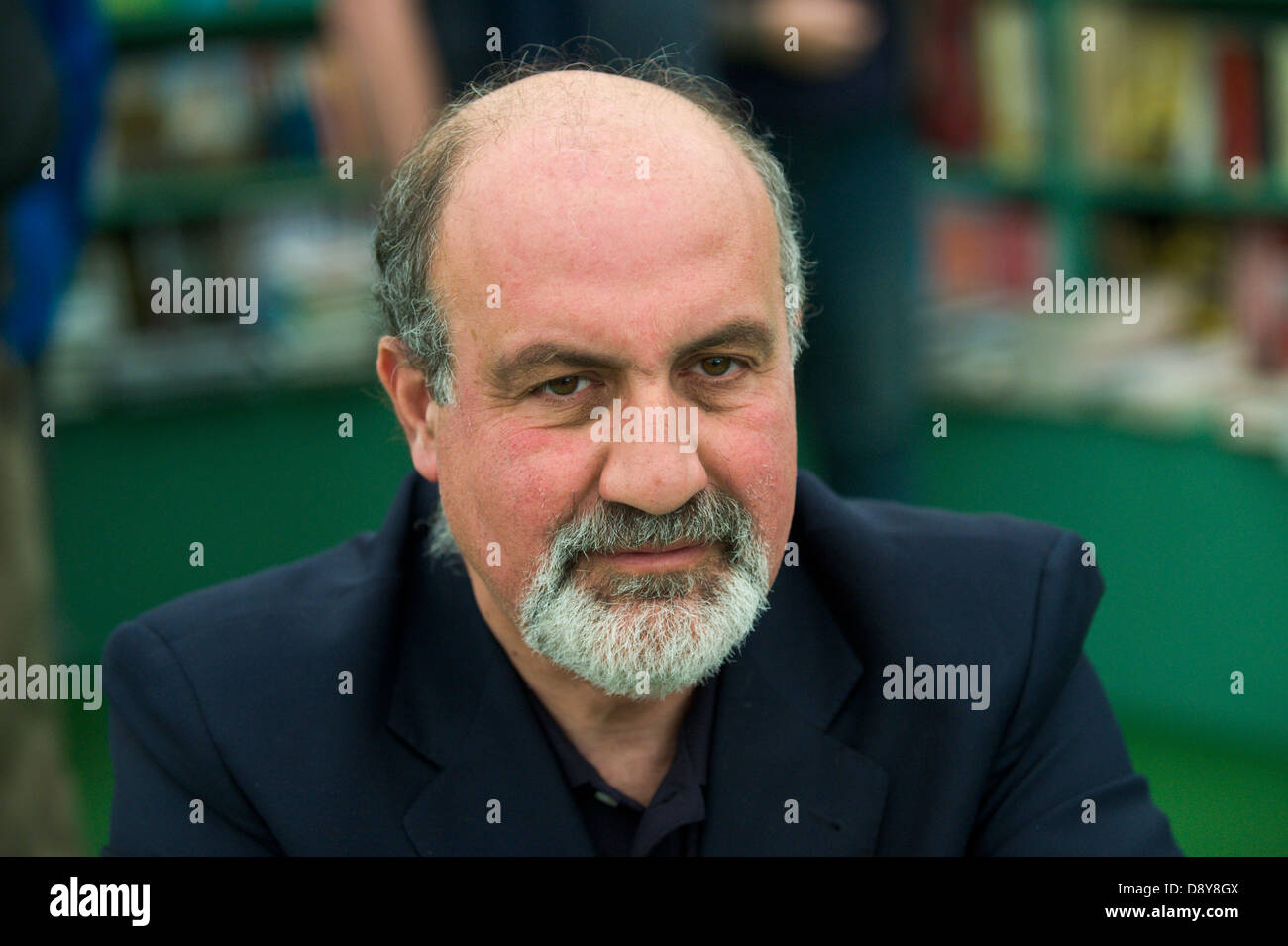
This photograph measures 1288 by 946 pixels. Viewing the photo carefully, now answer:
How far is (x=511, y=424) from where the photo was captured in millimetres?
1263

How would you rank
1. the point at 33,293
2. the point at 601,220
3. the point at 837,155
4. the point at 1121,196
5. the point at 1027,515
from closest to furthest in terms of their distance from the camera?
the point at 601,220 → the point at 33,293 → the point at 837,155 → the point at 1027,515 → the point at 1121,196

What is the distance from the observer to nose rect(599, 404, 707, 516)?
1.21m

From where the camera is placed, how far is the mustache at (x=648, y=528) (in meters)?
1.23

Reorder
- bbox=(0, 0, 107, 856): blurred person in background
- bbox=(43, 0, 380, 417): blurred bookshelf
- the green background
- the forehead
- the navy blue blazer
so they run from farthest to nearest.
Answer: bbox=(43, 0, 380, 417): blurred bookshelf < the green background < bbox=(0, 0, 107, 856): blurred person in background < the navy blue blazer < the forehead

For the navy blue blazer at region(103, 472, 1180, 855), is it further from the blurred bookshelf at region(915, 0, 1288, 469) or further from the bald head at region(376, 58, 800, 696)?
the blurred bookshelf at region(915, 0, 1288, 469)

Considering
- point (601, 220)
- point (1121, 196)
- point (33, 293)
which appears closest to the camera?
point (601, 220)

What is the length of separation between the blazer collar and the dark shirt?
0.07ft

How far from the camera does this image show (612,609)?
126 cm

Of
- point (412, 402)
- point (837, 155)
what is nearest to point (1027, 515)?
point (837, 155)

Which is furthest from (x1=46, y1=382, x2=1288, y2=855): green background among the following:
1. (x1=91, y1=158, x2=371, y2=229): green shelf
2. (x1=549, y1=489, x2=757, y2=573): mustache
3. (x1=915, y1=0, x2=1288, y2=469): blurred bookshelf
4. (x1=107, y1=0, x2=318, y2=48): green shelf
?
(x1=549, y1=489, x2=757, y2=573): mustache

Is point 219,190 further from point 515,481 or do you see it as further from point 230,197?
point 515,481

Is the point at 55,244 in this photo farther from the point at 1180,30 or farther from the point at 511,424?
the point at 1180,30

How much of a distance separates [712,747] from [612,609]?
22 cm

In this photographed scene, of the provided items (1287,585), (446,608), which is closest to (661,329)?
(446,608)
